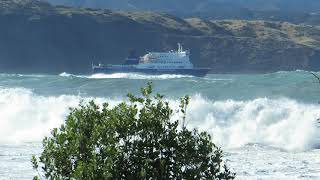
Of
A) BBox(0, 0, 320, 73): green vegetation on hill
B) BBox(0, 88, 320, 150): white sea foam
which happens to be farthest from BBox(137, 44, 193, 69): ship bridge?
BBox(0, 88, 320, 150): white sea foam

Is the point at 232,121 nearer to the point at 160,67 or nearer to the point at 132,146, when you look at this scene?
the point at 132,146

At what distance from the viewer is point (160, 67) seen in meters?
127

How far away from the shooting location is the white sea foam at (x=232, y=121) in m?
34.8

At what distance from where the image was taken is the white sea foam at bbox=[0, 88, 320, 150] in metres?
34.8

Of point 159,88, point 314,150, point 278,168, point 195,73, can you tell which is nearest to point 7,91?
point 159,88

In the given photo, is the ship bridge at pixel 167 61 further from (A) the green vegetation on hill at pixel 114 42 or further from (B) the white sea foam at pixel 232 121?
(B) the white sea foam at pixel 232 121

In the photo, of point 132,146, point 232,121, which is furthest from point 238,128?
point 132,146

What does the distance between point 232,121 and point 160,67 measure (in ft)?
284

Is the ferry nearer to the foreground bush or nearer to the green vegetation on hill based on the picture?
the green vegetation on hill

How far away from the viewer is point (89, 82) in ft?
249

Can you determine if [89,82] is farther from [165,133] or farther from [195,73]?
[165,133]

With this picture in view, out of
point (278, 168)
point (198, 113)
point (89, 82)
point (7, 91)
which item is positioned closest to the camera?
point (278, 168)

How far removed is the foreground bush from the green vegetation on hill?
468ft

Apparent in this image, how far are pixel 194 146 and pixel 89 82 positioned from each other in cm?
6714
